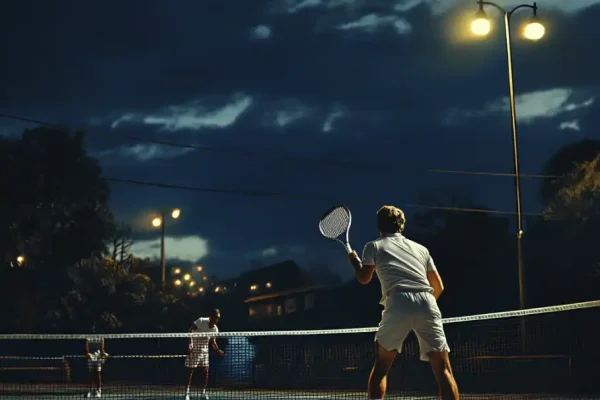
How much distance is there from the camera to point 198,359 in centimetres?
1638

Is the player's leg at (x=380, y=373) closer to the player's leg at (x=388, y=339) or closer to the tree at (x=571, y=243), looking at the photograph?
the player's leg at (x=388, y=339)

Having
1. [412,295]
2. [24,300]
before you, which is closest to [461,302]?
[24,300]

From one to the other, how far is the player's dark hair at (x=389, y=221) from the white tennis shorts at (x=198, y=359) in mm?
9362

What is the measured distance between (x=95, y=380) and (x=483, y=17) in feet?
35.7

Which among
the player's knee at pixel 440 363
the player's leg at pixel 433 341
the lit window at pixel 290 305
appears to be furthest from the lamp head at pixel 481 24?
the lit window at pixel 290 305

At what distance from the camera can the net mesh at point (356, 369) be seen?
52.0 ft

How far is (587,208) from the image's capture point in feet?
99.9

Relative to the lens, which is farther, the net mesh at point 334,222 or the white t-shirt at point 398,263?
the net mesh at point 334,222

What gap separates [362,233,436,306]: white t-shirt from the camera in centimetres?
717

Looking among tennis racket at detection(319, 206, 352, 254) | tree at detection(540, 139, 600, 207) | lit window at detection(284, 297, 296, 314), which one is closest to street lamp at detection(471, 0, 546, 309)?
tennis racket at detection(319, 206, 352, 254)

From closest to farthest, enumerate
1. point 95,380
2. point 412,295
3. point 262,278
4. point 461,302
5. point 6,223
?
point 412,295 → point 95,380 → point 461,302 → point 6,223 → point 262,278

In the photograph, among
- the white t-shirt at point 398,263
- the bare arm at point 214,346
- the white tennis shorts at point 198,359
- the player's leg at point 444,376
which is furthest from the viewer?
the bare arm at point 214,346

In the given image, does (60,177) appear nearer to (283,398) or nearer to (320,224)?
(283,398)

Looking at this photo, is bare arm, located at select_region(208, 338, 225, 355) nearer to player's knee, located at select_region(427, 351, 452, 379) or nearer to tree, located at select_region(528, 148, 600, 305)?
player's knee, located at select_region(427, 351, 452, 379)
